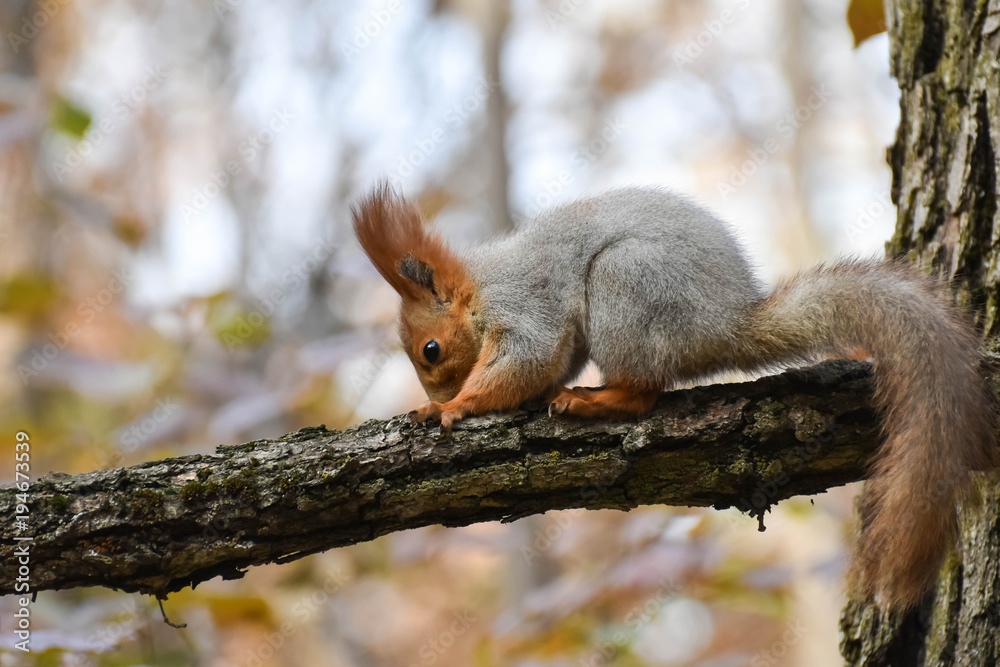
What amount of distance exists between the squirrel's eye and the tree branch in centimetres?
63

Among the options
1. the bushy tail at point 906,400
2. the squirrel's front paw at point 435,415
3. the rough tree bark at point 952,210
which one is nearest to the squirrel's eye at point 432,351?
the squirrel's front paw at point 435,415

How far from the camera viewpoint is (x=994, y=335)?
7.10ft

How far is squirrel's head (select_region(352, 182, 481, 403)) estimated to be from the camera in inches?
105

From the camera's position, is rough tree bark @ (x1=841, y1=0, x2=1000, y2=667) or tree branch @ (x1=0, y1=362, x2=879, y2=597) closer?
tree branch @ (x1=0, y1=362, x2=879, y2=597)

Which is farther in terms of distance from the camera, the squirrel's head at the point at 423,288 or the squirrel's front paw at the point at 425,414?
the squirrel's head at the point at 423,288

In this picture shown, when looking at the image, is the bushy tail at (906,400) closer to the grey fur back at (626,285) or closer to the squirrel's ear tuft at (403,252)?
the grey fur back at (626,285)

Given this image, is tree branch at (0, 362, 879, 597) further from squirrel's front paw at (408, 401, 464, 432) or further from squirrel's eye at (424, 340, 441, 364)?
squirrel's eye at (424, 340, 441, 364)

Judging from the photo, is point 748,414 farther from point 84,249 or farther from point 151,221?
point 84,249

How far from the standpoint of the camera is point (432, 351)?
8.76ft

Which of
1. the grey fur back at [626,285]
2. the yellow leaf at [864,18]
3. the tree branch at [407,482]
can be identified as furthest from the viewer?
the yellow leaf at [864,18]

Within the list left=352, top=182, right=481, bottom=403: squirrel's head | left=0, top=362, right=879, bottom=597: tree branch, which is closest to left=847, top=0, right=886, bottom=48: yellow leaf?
left=0, top=362, right=879, bottom=597: tree branch

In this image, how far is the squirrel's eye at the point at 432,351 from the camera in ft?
8.75

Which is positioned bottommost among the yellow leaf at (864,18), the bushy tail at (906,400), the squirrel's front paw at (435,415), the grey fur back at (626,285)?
the bushy tail at (906,400)

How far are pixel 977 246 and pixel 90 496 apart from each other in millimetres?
2457
